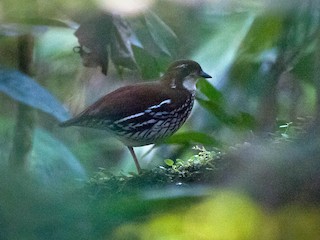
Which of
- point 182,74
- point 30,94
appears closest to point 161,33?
point 182,74

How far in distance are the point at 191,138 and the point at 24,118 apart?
178 mm

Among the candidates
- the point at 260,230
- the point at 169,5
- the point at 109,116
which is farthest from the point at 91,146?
the point at 260,230

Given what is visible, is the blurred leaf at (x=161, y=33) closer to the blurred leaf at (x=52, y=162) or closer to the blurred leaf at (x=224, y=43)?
the blurred leaf at (x=224, y=43)

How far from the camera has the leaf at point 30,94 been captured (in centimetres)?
65

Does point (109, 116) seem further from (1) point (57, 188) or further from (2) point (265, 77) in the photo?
(1) point (57, 188)

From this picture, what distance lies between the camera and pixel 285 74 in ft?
1.74

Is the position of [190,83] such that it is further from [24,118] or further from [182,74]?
[24,118]

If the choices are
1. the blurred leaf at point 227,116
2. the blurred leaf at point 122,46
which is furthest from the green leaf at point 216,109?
the blurred leaf at point 122,46

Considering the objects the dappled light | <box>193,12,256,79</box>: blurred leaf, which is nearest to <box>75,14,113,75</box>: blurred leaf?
the dappled light

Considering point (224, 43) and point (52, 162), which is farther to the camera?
point (224, 43)

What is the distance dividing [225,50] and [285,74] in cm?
16

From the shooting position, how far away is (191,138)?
2.12 feet

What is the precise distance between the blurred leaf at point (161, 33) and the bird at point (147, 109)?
19 mm

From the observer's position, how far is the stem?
549 millimetres
